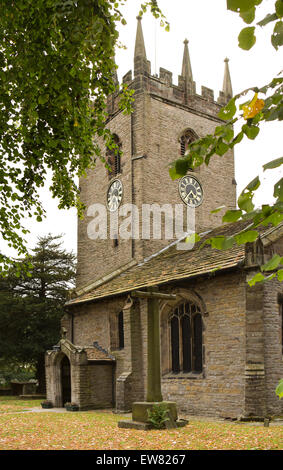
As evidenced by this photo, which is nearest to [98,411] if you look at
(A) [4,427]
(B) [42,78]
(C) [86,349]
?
(C) [86,349]

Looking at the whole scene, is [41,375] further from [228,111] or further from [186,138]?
A: [228,111]

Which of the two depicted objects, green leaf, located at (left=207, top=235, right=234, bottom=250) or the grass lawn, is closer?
green leaf, located at (left=207, top=235, right=234, bottom=250)

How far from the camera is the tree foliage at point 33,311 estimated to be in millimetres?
28812

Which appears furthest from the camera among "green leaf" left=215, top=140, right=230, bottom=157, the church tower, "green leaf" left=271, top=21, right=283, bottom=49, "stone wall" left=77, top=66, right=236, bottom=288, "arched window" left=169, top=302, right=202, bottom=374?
"stone wall" left=77, top=66, right=236, bottom=288

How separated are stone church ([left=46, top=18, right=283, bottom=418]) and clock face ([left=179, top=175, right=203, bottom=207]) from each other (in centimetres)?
6

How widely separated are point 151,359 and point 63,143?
610 centimetres

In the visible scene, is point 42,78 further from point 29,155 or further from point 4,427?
point 4,427

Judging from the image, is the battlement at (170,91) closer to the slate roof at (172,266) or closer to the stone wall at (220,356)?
the slate roof at (172,266)

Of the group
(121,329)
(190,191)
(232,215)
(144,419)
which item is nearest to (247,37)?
(232,215)

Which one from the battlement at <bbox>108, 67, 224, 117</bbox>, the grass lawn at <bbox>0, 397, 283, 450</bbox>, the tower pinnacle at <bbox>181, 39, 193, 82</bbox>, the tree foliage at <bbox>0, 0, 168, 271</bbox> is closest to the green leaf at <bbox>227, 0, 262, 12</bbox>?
the tree foliage at <bbox>0, 0, 168, 271</bbox>

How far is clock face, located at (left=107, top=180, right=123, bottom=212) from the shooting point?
24.3 metres

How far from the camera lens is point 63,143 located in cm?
830

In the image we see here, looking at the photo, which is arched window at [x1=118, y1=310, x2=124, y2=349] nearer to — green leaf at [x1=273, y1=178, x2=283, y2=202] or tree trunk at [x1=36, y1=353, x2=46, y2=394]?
tree trunk at [x1=36, y1=353, x2=46, y2=394]

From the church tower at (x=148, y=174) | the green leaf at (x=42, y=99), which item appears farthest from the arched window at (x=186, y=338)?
the green leaf at (x=42, y=99)
